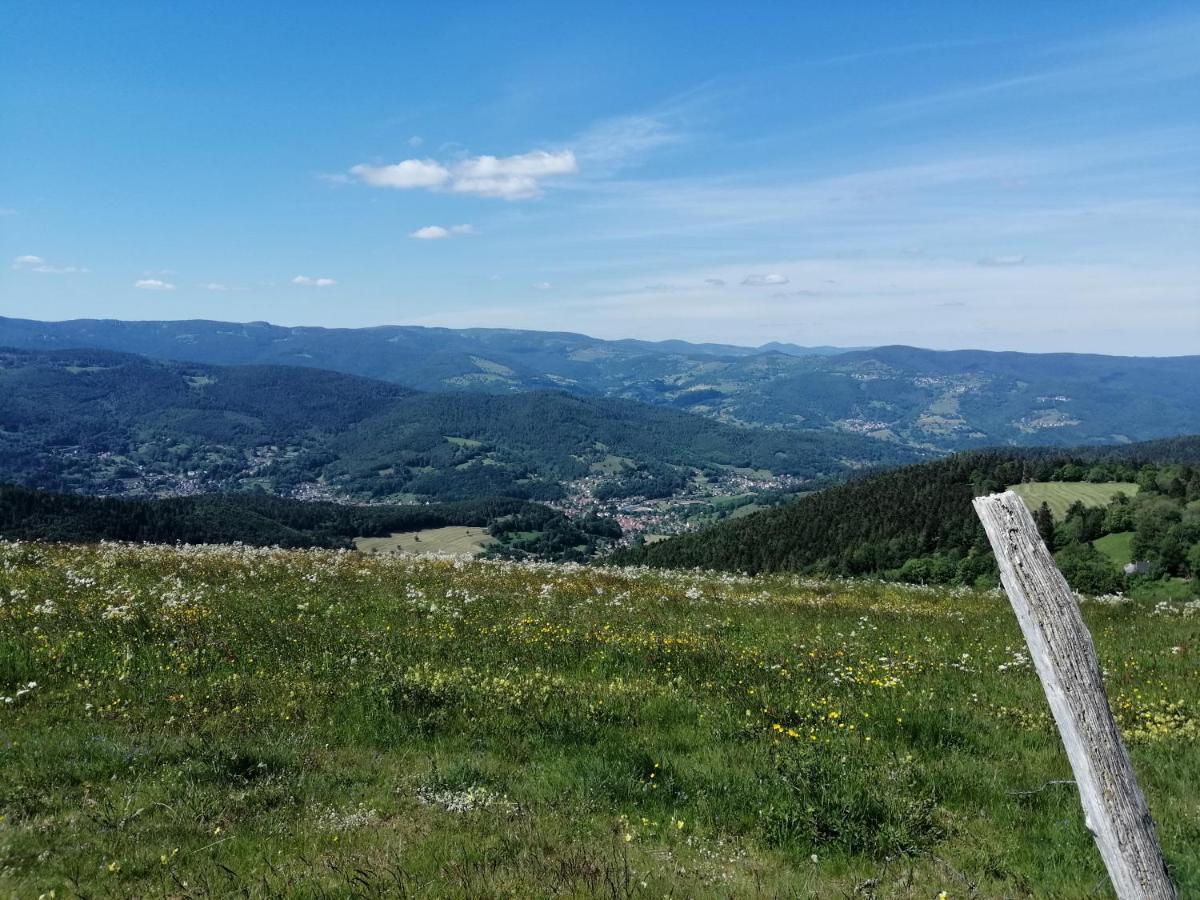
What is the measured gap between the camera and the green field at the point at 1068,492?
12112 cm

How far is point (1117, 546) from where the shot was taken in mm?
100125

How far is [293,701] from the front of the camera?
9.88 meters

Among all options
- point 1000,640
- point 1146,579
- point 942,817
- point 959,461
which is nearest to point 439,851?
point 942,817

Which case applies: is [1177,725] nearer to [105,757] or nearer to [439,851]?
[439,851]

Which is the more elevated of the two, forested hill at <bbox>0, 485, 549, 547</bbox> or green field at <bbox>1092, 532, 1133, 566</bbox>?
green field at <bbox>1092, 532, 1133, 566</bbox>

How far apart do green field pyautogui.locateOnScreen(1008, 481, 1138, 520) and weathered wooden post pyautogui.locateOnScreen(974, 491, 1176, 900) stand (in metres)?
129

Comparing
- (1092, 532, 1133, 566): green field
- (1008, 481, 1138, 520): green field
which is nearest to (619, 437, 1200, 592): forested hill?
(1092, 532, 1133, 566): green field

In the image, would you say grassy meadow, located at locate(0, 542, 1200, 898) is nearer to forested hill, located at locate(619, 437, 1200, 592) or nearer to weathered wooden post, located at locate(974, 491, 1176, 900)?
weathered wooden post, located at locate(974, 491, 1176, 900)

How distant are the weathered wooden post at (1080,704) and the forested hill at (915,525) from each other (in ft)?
326

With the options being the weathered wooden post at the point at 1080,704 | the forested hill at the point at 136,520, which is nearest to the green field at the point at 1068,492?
the weathered wooden post at the point at 1080,704

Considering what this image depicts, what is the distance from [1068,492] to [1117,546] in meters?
35.2

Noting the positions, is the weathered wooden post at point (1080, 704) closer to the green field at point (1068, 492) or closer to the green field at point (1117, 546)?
the green field at point (1117, 546)

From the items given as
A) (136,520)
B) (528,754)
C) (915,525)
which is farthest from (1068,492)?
(136,520)

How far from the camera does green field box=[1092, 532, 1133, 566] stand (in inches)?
3738
